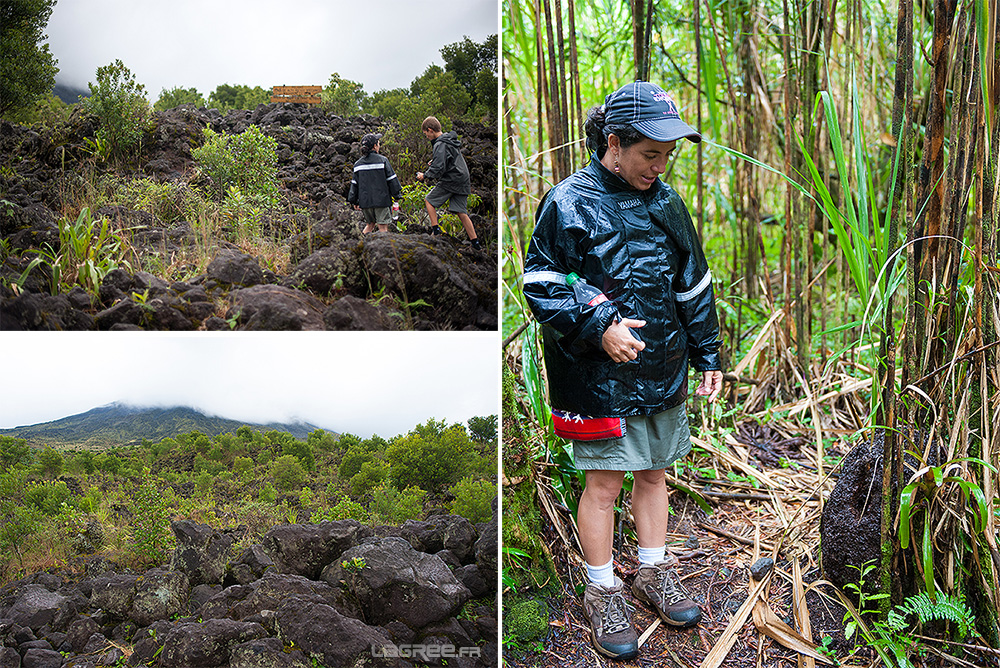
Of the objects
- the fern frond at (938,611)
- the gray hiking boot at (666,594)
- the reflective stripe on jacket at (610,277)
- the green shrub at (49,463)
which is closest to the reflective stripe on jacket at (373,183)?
the reflective stripe on jacket at (610,277)

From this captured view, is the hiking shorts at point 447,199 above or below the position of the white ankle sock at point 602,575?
above

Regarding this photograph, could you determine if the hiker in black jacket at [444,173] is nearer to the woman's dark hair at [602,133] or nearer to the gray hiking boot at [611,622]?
→ the woman's dark hair at [602,133]

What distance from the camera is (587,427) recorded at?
5.56 feet

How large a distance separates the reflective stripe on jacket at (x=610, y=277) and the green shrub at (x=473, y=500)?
290 mm

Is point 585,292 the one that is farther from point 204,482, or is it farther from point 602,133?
point 204,482

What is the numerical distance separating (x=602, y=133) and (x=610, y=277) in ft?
1.23

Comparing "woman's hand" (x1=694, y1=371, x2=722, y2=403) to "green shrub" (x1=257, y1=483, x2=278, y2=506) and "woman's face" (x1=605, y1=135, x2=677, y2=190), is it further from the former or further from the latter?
"green shrub" (x1=257, y1=483, x2=278, y2=506)

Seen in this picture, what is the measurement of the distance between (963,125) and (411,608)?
1728 millimetres

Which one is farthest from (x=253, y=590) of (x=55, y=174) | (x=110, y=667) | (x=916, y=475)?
(x=916, y=475)

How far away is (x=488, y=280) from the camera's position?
1573mm

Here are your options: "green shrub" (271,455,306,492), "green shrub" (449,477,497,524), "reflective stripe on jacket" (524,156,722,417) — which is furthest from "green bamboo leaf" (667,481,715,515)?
"green shrub" (271,455,306,492)

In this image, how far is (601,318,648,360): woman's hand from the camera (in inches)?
61.2

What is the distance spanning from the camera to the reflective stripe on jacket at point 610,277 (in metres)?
1.64

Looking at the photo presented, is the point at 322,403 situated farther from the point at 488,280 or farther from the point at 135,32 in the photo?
the point at 135,32
